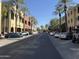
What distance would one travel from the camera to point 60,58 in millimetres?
15680

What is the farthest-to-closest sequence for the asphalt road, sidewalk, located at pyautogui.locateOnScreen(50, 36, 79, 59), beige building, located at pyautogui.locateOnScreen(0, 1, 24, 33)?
beige building, located at pyautogui.locateOnScreen(0, 1, 24, 33) → sidewalk, located at pyautogui.locateOnScreen(50, 36, 79, 59) → the asphalt road

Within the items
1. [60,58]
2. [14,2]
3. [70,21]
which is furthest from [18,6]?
[60,58]

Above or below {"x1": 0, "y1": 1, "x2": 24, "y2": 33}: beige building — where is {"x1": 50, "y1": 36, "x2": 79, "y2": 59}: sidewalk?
below

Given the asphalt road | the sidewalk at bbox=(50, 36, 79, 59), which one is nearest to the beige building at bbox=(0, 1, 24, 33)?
the sidewalk at bbox=(50, 36, 79, 59)

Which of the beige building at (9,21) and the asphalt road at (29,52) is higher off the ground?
the beige building at (9,21)

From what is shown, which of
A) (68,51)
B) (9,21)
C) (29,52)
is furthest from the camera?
(9,21)

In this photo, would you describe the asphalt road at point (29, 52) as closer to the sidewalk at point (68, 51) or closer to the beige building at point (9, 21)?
the sidewalk at point (68, 51)

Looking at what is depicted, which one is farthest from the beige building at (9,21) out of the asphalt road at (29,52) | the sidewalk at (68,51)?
the asphalt road at (29,52)

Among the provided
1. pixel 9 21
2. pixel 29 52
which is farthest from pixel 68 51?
pixel 9 21

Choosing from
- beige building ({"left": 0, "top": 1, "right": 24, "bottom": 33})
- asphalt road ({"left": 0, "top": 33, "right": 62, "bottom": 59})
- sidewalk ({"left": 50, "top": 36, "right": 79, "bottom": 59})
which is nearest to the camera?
asphalt road ({"left": 0, "top": 33, "right": 62, "bottom": 59})

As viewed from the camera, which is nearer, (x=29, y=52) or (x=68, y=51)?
(x=29, y=52)

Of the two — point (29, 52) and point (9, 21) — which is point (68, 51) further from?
point (9, 21)

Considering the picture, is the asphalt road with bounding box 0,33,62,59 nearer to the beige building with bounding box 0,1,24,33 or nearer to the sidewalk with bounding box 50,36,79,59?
the sidewalk with bounding box 50,36,79,59

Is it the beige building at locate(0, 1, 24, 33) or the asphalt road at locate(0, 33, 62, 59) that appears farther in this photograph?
the beige building at locate(0, 1, 24, 33)
